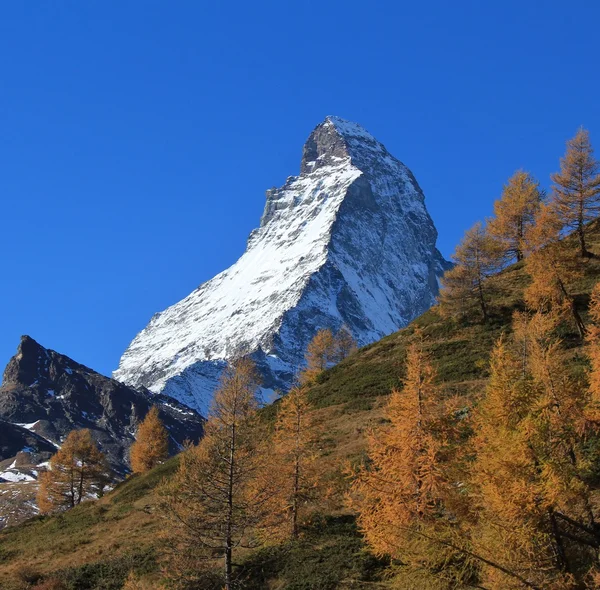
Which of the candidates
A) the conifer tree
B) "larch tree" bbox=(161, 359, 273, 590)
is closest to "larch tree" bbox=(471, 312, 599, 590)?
"larch tree" bbox=(161, 359, 273, 590)

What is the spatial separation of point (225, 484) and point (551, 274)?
2785 centimetres

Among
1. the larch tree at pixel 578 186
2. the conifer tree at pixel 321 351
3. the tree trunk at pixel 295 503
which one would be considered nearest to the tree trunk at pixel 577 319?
the larch tree at pixel 578 186

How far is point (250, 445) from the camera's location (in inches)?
672

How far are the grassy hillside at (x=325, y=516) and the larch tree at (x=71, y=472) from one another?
24.6 feet

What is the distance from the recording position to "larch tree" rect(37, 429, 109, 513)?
53.5 meters

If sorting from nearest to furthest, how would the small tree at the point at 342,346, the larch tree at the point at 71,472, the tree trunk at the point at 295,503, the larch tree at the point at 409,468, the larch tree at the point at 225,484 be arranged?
the larch tree at the point at 409,468, the larch tree at the point at 225,484, the tree trunk at the point at 295,503, the larch tree at the point at 71,472, the small tree at the point at 342,346

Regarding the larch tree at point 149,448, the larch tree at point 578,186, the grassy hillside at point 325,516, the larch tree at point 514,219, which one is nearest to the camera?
the grassy hillside at point 325,516

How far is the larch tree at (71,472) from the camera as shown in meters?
53.5

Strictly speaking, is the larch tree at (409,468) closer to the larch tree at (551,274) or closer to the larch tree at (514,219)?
the larch tree at (551,274)

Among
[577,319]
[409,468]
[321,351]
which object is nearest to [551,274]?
[577,319]

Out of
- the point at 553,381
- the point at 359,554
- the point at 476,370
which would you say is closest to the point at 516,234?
the point at 476,370

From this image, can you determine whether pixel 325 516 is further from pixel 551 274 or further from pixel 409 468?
pixel 551 274

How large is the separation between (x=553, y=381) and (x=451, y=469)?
5387 mm

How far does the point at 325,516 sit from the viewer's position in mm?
24719
